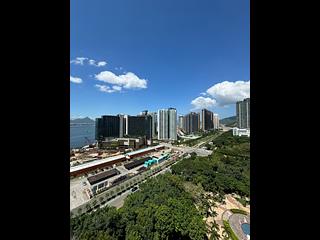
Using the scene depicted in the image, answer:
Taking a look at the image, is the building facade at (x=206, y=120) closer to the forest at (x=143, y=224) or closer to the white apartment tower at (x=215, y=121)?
the white apartment tower at (x=215, y=121)

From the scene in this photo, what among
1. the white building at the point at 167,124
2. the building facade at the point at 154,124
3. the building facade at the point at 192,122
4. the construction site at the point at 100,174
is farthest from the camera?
the building facade at the point at 192,122

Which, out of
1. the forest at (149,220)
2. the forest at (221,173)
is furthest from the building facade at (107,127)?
the forest at (149,220)

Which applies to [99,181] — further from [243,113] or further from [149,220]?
[243,113]

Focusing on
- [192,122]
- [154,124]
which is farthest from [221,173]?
[192,122]

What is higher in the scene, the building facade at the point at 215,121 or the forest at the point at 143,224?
the building facade at the point at 215,121

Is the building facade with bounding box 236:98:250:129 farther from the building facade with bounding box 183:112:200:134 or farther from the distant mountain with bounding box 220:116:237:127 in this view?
the building facade with bounding box 183:112:200:134

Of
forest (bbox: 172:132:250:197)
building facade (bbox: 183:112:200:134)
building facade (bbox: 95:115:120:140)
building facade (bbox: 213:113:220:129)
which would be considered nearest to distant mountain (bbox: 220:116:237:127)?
building facade (bbox: 213:113:220:129)
